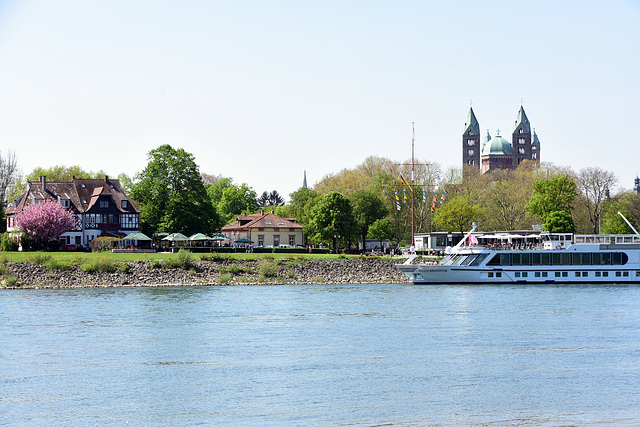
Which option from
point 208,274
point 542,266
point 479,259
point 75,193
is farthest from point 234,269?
point 75,193

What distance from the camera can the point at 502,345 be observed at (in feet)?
91.8

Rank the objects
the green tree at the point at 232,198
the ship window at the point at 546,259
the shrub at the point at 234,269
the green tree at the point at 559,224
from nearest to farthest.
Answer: the ship window at the point at 546,259 < the shrub at the point at 234,269 < the green tree at the point at 559,224 < the green tree at the point at 232,198

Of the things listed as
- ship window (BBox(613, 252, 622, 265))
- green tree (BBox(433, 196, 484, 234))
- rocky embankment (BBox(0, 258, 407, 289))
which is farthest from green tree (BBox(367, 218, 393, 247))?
ship window (BBox(613, 252, 622, 265))

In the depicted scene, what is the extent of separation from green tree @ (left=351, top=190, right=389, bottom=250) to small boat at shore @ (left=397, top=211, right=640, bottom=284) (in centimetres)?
3072

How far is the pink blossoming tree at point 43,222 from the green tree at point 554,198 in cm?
5084

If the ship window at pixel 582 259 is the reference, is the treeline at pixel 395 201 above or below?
above

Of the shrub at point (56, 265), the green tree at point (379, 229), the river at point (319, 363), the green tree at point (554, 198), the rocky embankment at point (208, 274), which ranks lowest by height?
the river at point (319, 363)

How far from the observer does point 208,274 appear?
2400 inches

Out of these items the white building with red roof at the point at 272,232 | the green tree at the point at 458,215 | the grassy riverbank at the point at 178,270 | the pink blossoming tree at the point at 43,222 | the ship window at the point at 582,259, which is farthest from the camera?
the white building with red roof at the point at 272,232

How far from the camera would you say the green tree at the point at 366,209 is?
89.8 m

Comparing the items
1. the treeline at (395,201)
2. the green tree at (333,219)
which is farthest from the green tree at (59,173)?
the green tree at (333,219)

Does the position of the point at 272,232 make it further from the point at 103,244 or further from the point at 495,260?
the point at 495,260

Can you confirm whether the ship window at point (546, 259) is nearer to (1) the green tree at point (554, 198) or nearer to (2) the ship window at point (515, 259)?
(2) the ship window at point (515, 259)

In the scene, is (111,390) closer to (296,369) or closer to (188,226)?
(296,369)
